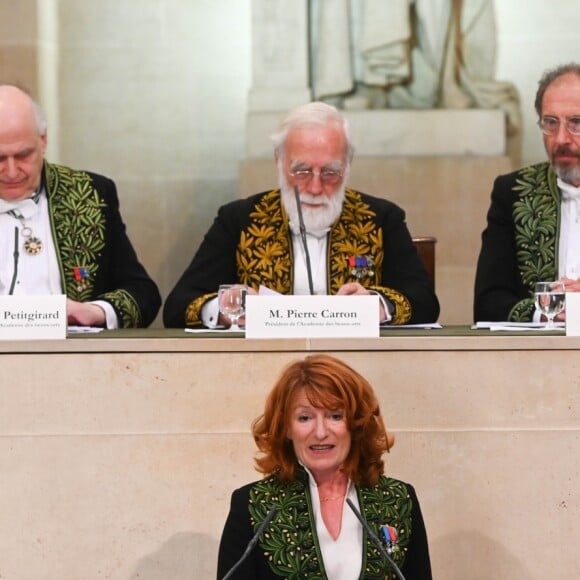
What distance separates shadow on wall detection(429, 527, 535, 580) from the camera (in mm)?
3814

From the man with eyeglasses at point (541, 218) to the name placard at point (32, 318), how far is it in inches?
55.3

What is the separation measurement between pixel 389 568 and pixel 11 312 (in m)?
1.20

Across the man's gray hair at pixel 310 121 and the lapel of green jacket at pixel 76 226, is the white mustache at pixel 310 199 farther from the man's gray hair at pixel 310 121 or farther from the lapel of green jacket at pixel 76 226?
the lapel of green jacket at pixel 76 226

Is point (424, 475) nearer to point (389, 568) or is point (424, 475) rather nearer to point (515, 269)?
point (389, 568)

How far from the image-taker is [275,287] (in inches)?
187

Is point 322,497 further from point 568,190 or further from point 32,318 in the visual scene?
point 568,190

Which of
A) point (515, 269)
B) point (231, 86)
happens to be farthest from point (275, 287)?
point (231, 86)

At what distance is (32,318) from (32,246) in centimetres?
101

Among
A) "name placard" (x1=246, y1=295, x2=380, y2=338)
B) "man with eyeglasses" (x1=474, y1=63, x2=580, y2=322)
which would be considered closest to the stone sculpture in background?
"man with eyeglasses" (x1=474, y1=63, x2=580, y2=322)

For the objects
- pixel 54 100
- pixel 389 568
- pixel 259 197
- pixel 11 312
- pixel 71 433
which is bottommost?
pixel 389 568

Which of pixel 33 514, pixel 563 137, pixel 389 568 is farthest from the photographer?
pixel 563 137

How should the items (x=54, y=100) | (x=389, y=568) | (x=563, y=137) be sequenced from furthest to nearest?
1. (x=54, y=100)
2. (x=563, y=137)
3. (x=389, y=568)

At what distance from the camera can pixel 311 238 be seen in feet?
15.9

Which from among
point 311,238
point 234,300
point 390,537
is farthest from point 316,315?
point 311,238
